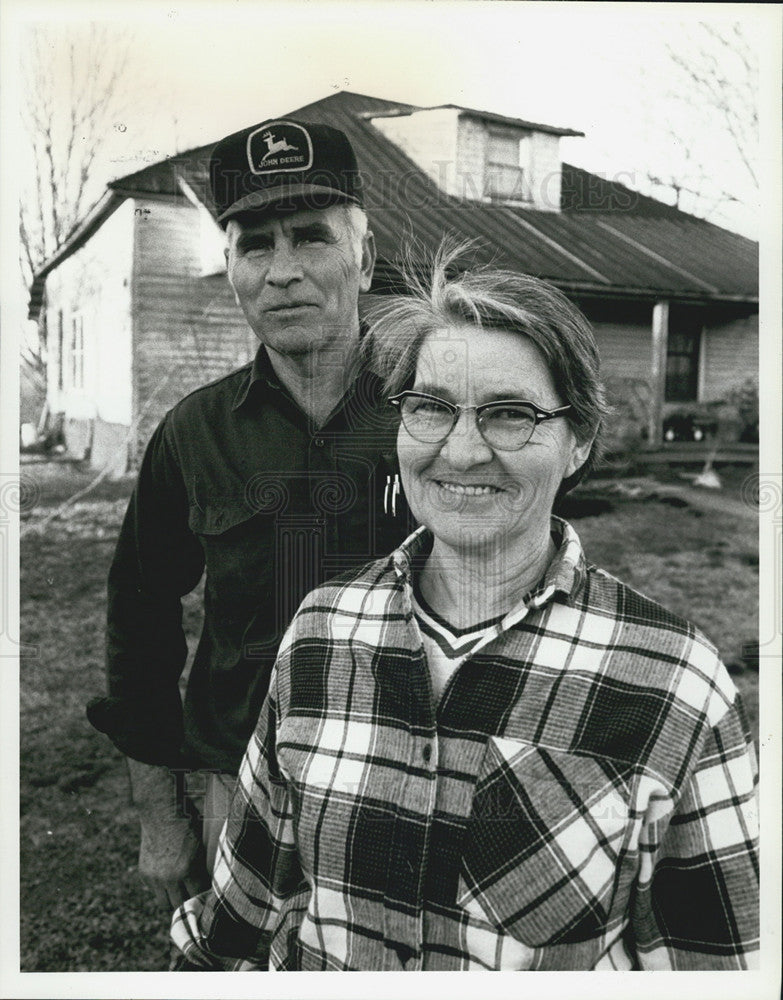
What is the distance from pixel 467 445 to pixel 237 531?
0.63 metres

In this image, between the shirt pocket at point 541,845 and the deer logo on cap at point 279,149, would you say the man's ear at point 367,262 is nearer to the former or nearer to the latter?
the deer logo on cap at point 279,149

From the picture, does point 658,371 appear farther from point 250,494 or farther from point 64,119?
point 64,119

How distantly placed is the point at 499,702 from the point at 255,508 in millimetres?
749

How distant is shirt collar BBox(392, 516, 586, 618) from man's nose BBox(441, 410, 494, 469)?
21 centimetres

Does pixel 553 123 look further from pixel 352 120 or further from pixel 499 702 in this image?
pixel 499 702

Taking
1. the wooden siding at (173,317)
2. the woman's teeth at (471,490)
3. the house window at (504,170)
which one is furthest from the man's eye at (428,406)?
the house window at (504,170)

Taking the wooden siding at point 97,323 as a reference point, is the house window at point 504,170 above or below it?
above

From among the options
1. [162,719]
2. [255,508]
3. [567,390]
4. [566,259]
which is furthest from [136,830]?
[566,259]

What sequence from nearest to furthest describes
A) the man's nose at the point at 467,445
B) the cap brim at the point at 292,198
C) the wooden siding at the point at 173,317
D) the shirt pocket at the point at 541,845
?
the shirt pocket at the point at 541,845 → the man's nose at the point at 467,445 → the cap brim at the point at 292,198 → the wooden siding at the point at 173,317

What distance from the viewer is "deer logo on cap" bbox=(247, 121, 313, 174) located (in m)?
1.97

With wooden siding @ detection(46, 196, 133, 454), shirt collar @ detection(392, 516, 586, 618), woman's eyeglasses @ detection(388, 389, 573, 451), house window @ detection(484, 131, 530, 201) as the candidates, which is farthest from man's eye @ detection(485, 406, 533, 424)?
wooden siding @ detection(46, 196, 133, 454)

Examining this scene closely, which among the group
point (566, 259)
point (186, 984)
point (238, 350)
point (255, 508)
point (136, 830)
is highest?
point (566, 259)

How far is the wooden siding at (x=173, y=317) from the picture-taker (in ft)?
6.70

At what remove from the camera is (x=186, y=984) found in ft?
6.56
